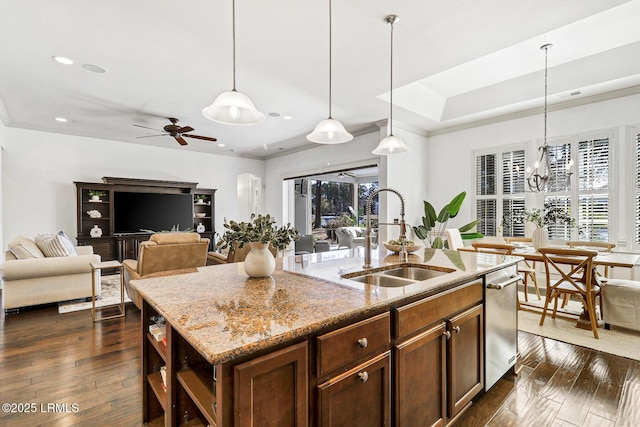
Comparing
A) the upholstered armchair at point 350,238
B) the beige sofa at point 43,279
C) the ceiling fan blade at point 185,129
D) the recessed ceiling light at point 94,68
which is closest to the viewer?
the recessed ceiling light at point 94,68

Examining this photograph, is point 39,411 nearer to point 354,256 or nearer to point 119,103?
point 354,256

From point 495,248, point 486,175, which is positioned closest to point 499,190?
point 486,175

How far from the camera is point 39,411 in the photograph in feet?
6.48

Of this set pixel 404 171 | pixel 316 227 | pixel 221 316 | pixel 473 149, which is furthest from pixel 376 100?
pixel 316 227

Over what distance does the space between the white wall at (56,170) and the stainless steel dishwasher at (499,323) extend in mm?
7022

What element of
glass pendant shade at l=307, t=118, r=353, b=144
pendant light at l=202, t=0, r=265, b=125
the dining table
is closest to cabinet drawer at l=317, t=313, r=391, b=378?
pendant light at l=202, t=0, r=265, b=125

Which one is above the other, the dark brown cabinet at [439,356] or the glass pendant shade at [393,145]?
the glass pendant shade at [393,145]

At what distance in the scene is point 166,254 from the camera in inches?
137

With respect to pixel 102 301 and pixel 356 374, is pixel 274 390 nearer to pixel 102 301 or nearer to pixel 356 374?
pixel 356 374

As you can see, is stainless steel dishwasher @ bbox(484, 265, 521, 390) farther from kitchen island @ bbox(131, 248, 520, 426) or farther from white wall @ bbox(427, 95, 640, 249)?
white wall @ bbox(427, 95, 640, 249)

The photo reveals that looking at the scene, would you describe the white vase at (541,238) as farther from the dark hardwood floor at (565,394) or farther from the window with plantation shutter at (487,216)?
the window with plantation shutter at (487,216)

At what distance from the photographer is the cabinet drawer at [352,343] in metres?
1.11

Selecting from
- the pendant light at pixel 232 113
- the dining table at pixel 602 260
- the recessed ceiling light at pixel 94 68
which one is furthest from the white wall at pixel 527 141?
the recessed ceiling light at pixel 94 68

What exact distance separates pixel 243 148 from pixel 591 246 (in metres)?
6.64
